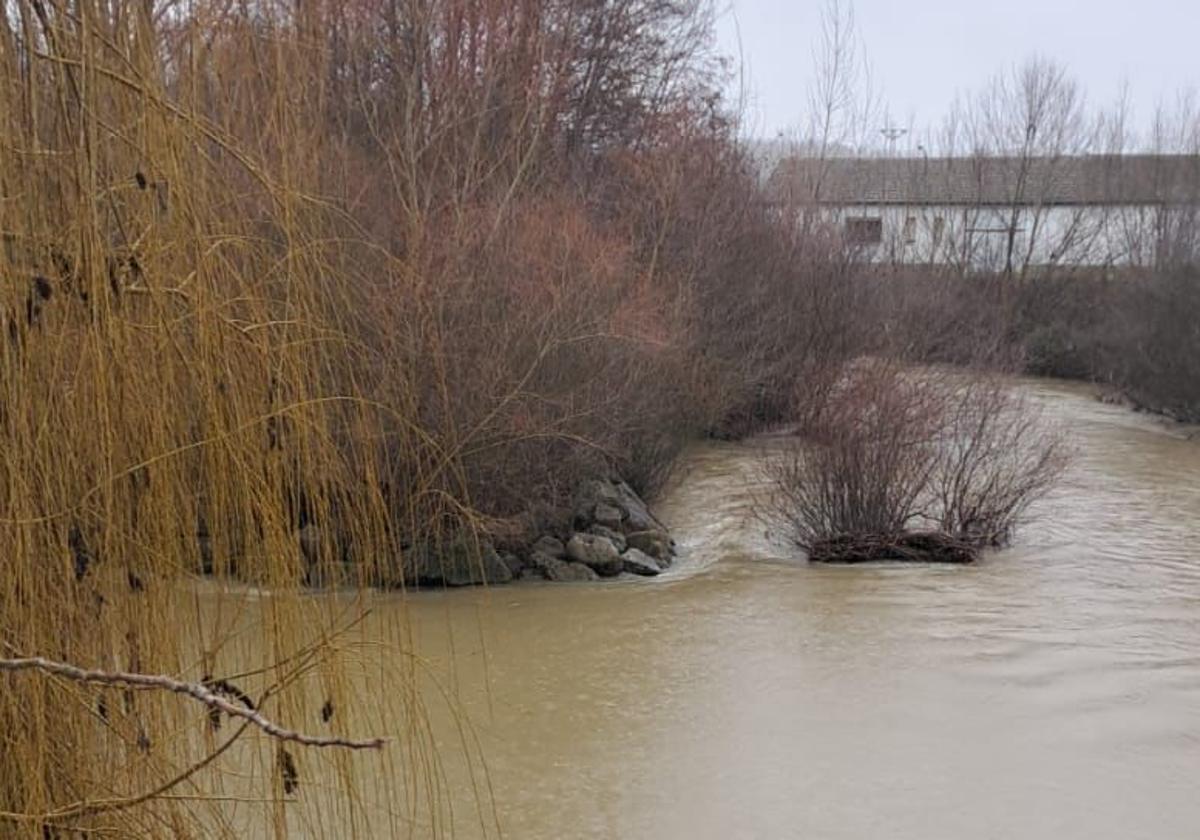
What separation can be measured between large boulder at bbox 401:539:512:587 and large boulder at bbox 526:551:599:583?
0.32m

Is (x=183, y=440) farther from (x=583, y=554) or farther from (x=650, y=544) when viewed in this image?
(x=650, y=544)

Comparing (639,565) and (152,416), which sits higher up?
(152,416)

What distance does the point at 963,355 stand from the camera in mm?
13109

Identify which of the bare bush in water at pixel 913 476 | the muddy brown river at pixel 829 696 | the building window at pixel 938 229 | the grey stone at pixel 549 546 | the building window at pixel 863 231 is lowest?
the muddy brown river at pixel 829 696

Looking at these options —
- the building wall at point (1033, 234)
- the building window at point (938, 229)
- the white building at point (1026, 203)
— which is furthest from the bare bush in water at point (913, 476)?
the building wall at point (1033, 234)

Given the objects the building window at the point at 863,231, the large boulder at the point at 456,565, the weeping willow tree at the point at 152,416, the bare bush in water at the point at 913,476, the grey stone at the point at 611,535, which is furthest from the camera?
the building window at the point at 863,231

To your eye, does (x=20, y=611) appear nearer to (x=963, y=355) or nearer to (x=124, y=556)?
(x=124, y=556)

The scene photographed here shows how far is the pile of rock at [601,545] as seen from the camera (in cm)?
1119

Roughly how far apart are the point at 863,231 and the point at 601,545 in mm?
11552

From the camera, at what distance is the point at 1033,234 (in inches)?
1235

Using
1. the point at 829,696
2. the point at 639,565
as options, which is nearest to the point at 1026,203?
the point at 639,565

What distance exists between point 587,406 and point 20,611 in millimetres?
9059

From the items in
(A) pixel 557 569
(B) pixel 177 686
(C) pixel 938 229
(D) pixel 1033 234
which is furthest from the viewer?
(D) pixel 1033 234

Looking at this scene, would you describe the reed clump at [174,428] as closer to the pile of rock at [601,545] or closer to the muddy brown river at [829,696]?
the muddy brown river at [829,696]
